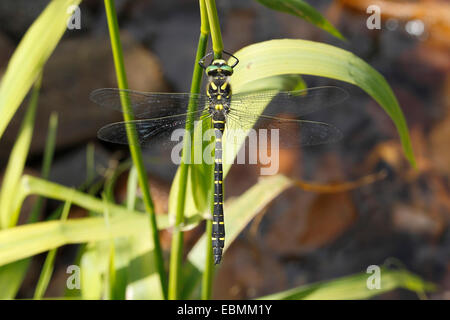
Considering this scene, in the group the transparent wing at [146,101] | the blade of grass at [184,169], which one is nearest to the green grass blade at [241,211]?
the blade of grass at [184,169]

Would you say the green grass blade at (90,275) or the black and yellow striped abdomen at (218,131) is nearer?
the black and yellow striped abdomen at (218,131)

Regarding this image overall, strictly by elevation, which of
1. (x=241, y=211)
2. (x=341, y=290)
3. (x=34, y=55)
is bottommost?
(x=341, y=290)

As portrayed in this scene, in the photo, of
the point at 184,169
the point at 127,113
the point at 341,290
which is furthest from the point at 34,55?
the point at 341,290

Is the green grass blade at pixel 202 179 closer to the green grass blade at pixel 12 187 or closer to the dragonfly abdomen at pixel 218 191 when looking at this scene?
the dragonfly abdomen at pixel 218 191

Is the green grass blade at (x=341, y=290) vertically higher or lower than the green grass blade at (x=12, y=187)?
lower

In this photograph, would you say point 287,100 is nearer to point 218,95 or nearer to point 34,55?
point 218,95

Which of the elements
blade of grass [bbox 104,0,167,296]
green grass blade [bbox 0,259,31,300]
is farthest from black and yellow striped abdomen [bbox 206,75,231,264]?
green grass blade [bbox 0,259,31,300]

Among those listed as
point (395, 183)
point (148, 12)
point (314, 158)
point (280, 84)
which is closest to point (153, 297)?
point (280, 84)
